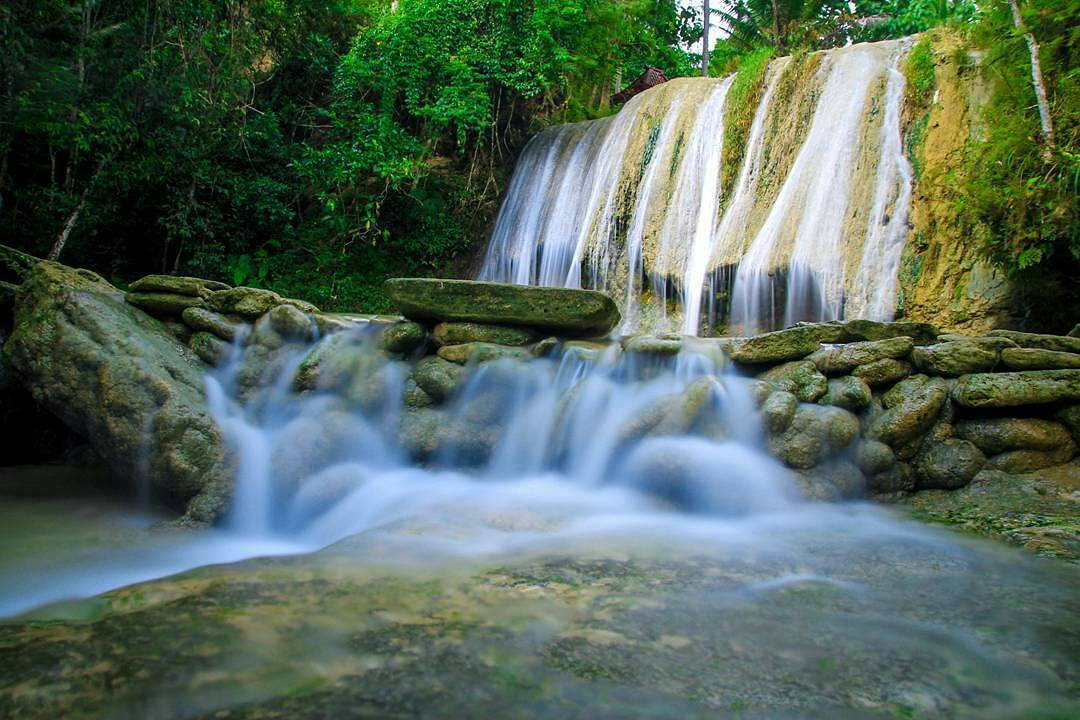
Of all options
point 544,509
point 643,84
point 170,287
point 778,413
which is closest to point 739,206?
point 778,413

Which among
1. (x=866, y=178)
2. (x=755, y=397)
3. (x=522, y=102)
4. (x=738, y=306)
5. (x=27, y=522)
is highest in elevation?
(x=522, y=102)

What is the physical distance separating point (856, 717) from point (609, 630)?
2.55 feet

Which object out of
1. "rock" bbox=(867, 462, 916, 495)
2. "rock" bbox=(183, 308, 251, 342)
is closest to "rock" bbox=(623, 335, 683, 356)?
"rock" bbox=(867, 462, 916, 495)

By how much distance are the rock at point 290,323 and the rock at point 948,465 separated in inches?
203

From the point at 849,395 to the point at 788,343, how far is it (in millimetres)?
657

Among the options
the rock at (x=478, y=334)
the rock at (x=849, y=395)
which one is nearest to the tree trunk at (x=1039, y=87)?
the rock at (x=849, y=395)

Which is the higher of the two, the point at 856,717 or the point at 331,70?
the point at 331,70

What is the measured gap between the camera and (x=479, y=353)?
5695 mm

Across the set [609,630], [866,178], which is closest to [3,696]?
[609,630]

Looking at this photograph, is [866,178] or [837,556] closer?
[837,556]

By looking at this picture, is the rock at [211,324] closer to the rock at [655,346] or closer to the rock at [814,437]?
the rock at [655,346]

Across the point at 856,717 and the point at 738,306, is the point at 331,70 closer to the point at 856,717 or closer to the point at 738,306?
the point at 738,306

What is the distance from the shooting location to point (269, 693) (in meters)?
1.72

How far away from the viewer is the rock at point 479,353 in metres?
5.67
